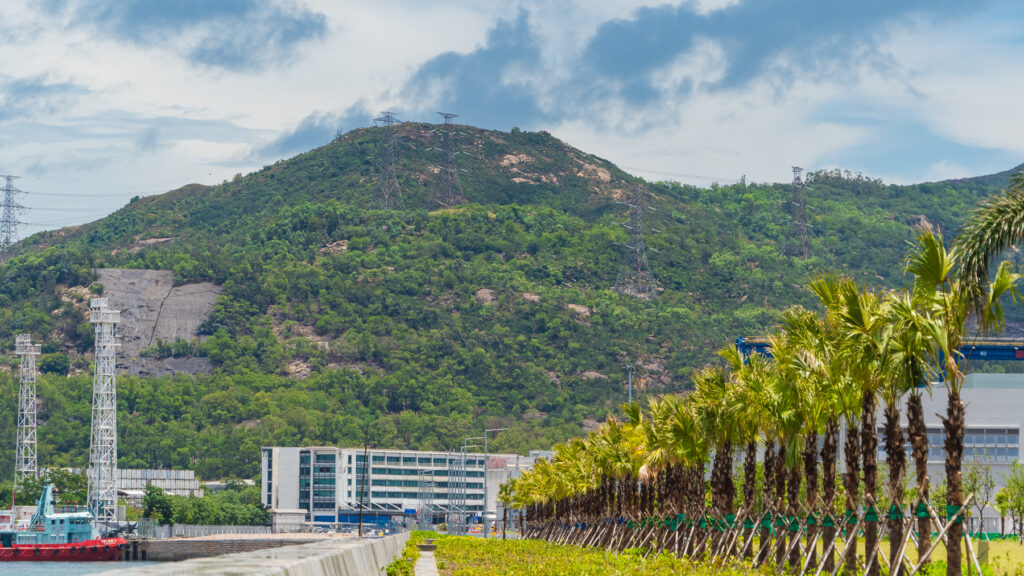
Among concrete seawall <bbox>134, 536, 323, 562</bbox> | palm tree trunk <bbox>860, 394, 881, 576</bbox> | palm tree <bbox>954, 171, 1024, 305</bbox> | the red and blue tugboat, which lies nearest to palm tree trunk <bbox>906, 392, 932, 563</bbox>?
palm tree trunk <bbox>860, 394, 881, 576</bbox>

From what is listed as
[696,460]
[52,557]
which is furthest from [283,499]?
[696,460]

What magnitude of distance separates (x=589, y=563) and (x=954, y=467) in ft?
63.7

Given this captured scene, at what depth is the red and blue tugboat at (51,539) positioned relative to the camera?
133 m

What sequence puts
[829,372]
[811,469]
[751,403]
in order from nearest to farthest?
[829,372], [811,469], [751,403]

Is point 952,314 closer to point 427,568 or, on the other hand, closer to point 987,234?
point 987,234

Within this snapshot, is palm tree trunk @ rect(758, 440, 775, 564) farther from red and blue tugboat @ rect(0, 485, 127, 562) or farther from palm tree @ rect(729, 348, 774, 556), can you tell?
red and blue tugboat @ rect(0, 485, 127, 562)

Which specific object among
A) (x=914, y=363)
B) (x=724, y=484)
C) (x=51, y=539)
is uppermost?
(x=914, y=363)


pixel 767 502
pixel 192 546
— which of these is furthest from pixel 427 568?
pixel 192 546

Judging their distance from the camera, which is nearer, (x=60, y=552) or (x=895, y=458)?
(x=895, y=458)

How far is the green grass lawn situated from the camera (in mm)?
38031

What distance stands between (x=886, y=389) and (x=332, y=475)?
17305 centimetres

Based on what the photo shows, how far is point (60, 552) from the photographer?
13250 cm

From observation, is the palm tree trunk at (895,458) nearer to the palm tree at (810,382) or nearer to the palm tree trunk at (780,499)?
the palm tree at (810,382)

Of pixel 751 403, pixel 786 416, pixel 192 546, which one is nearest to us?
pixel 786 416
